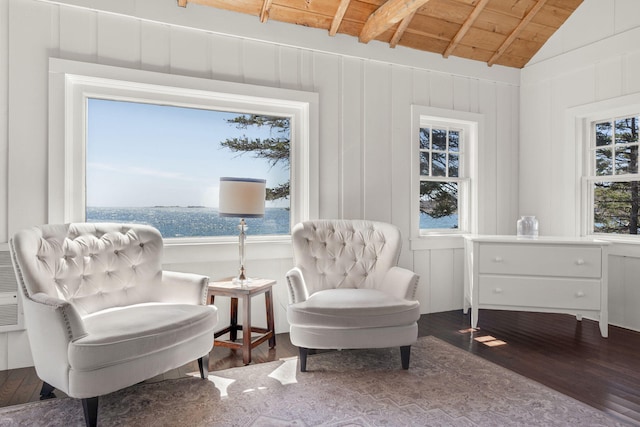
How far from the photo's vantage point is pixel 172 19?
3.19m

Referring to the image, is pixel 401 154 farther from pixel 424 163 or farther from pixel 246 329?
pixel 246 329

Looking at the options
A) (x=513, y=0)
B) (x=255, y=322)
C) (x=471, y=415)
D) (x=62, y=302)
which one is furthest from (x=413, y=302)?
(x=513, y=0)

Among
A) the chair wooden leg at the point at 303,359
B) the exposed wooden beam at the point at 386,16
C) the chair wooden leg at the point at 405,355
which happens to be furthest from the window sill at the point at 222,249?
the exposed wooden beam at the point at 386,16

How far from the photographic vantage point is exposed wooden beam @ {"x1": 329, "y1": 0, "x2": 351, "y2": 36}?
11.2 ft

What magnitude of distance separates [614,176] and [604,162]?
206 millimetres

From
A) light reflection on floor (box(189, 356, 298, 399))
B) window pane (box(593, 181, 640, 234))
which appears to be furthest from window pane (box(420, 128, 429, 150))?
light reflection on floor (box(189, 356, 298, 399))

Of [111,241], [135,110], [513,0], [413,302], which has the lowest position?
[413,302]

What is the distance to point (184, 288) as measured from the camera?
2.70 m

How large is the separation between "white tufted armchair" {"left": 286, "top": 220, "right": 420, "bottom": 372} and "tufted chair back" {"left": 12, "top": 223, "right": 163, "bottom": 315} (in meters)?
1.00

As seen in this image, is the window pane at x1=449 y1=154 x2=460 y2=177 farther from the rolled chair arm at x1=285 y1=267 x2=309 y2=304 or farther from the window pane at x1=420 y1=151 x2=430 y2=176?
the rolled chair arm at x1=285 y1=267 x2=309 y2=304

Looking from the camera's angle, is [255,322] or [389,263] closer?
[389,263]

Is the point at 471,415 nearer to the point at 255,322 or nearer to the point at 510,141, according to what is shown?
the point at 255,322

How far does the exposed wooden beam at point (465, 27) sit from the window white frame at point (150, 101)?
160 cm

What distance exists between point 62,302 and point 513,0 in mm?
4432
